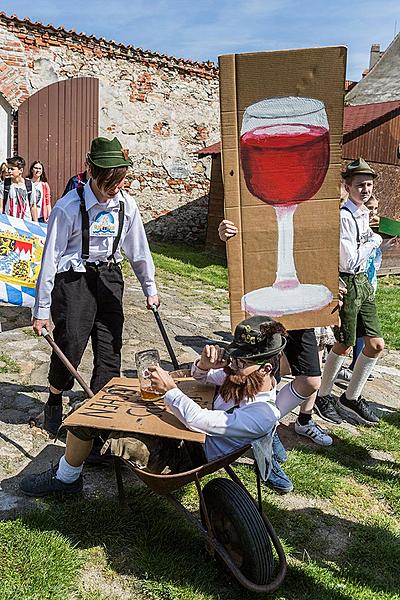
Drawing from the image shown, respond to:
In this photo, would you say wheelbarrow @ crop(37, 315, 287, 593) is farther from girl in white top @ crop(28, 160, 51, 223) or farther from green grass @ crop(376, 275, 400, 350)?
girl in white top @ crop(28, 160, 51, 223)

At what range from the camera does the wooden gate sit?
1147 centimetres

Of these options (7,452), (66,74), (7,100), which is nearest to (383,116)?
(66,74)

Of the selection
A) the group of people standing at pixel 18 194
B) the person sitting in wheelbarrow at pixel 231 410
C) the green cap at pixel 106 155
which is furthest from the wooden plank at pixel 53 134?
the person sitting in wheelbarrow at pixel 231 410

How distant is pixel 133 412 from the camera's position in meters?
3.01

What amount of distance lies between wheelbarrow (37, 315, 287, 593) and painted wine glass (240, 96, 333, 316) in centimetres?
107

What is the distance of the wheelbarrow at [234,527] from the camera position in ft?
8.83

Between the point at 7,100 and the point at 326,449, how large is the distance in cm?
963

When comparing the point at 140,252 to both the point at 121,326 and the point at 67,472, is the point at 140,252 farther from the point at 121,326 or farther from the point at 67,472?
the point at 67,472

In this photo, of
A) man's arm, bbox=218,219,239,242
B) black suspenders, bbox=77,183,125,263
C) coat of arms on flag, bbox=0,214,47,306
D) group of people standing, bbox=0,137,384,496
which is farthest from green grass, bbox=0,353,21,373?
man's arm, bbox=218,219,239,242

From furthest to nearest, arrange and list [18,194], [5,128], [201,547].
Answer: [5,128]
[18,194]
[201,547]

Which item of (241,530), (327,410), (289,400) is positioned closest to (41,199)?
(327,410)

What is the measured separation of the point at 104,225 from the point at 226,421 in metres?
1.51

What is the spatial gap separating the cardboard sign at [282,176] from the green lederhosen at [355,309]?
931mm

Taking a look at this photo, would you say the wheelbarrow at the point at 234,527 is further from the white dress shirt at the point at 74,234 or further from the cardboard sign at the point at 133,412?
the white dress shirt at the point at 74,234
